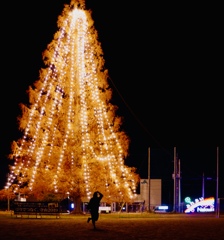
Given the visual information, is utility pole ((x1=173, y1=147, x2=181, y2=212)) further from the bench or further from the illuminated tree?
the bench

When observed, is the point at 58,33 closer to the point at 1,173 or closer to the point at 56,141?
the point at 56,141

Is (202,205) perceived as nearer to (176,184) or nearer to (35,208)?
(176,184)

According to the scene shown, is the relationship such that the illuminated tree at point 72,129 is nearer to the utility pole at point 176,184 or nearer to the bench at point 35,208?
the bench at point 35,208

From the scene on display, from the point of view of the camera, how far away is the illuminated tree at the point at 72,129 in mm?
34312

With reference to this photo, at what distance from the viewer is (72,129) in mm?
34781

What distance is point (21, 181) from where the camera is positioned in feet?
114

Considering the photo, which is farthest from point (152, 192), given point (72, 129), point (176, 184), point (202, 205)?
point (72, 129)

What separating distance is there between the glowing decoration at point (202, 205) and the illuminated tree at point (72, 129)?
1246 cm

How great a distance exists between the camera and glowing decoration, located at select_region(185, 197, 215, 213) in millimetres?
47438

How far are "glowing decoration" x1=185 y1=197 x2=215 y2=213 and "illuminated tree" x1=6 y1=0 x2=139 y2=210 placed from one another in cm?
1246

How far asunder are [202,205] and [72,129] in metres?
17.7

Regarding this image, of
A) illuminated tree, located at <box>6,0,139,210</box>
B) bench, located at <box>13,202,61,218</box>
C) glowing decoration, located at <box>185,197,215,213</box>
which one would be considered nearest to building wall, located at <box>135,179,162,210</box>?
glowing decoration, located at <box>185,197,215,213</box>

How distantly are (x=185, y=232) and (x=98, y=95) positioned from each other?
1579 cm

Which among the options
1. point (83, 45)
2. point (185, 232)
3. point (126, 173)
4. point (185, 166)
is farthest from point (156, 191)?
point (185, 232)
